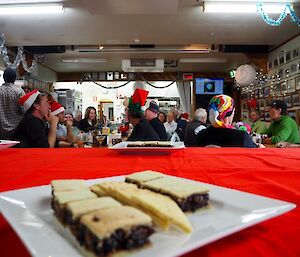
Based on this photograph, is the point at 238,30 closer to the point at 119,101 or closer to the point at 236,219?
the point at 236,219

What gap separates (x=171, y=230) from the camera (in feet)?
1.15

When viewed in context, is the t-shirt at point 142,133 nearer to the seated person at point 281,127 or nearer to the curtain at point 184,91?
the seated person at point 281,127

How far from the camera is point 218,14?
4406 mm

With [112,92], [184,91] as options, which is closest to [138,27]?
[184,91]

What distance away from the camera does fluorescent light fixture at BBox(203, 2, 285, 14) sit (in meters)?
3.95

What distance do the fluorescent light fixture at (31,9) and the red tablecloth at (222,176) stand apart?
10.7 feet

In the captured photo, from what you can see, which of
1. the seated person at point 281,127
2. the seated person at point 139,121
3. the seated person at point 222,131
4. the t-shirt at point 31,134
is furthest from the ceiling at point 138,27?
the t-shirt at point 31,134

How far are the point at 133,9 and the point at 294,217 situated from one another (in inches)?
153

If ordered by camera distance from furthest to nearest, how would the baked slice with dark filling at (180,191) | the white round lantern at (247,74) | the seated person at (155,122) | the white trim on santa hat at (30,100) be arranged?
the white round lantern at (247,74), the seated person at (155,122), the white trim on santa hat at (30,100), the baked slice with dark filling at (180,191)

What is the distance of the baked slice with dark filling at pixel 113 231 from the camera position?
0.29m

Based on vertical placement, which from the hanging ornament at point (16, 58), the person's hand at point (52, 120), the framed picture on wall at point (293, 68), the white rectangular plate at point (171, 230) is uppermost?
the hanging ornament at point (16, 58)

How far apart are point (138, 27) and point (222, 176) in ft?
15.2

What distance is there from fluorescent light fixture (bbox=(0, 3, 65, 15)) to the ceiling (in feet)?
0.48

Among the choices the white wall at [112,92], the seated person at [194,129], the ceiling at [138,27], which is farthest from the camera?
the white wall at [112,92]
